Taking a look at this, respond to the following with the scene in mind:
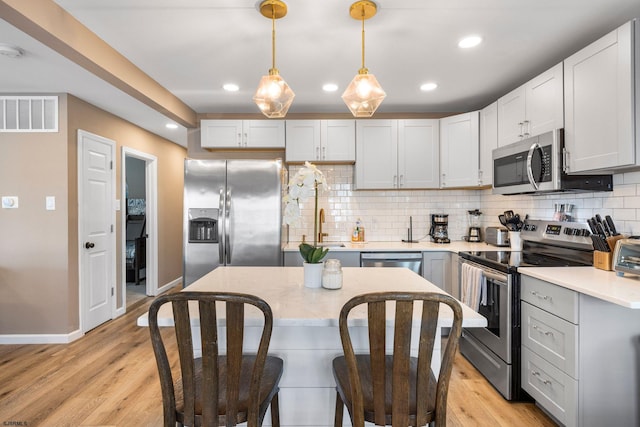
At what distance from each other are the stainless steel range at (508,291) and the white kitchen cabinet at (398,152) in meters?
1.16

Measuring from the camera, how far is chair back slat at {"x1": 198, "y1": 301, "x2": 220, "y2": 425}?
105 cm

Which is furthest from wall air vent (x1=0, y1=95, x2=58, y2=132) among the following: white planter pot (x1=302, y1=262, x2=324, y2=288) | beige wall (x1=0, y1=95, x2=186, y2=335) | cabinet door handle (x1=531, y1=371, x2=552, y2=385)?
cabinet door handle (x1=531, y1=371, x2=552, y2=385)

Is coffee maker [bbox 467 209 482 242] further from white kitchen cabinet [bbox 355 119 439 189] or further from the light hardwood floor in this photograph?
the light hardwood floor

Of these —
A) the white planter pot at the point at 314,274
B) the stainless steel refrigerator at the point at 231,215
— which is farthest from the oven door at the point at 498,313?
the stainless steel refrigerator at the point at 231,215

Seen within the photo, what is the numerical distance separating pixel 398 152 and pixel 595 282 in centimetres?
230

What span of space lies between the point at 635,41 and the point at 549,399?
2.01 metres

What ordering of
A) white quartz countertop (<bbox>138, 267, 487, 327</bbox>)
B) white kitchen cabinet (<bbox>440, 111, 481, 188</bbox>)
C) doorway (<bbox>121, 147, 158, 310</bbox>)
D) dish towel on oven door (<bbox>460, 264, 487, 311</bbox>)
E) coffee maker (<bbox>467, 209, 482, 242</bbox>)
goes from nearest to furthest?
white quartz countertop (<bbox>138, 267, 487, 327</bbox>) → dish towel on oven door (<bbox>460, 264, 487, 311</bbox>) → white kitchen cabinet (<bbox>440, 111, 481, 188</bbox>) → coffee maker (<bbox>467, 209, 482, 242</bbox>) → doorway (<bbox>121, 147, 158, 310</bbox>)

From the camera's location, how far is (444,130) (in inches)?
146

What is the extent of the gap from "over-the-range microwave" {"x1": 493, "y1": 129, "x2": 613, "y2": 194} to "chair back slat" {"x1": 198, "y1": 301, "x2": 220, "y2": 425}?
236 centimetres

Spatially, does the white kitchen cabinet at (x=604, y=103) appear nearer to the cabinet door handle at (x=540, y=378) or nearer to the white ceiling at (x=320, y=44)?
the white ceiling at (x=320, y=44)

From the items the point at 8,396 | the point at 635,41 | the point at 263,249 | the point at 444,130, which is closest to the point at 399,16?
the point at 635,41

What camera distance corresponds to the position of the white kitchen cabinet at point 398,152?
147 inches

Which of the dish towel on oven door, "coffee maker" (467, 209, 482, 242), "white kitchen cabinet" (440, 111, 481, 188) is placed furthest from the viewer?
"coffee maker" (467, 209, 482, 242)

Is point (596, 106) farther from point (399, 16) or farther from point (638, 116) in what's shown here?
point (399, 16)
